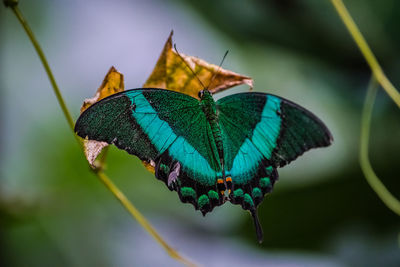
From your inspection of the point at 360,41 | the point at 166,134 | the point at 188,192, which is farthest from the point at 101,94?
the point at 360,41

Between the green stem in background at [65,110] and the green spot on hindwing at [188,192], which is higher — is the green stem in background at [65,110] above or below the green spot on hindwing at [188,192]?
above

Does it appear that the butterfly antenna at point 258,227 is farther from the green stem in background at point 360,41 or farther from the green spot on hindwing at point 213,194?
the green stem in background at point 360,41

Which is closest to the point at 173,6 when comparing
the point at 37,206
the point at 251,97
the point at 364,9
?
the point at 364,9

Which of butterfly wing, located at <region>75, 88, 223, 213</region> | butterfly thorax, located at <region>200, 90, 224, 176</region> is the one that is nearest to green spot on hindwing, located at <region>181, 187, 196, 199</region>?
butterfly wing, located at <region>75, 88, 223, 213</region>

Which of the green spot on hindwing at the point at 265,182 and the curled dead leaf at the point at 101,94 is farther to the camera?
the green spot on hindwing at the point at 265,182

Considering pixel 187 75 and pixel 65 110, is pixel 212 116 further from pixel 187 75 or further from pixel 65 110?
pixel 65 110

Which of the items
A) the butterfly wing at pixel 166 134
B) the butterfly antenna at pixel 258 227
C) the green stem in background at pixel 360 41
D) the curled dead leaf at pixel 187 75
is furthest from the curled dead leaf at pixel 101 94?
the green stem in background at pixel 360 41

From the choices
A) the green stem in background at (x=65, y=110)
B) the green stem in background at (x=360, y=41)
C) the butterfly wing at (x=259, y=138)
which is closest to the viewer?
the green stem in background at (x=65, y=110)

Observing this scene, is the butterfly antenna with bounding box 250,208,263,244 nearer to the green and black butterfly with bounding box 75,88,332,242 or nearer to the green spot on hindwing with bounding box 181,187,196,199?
the green and black butterfly with bounding box 75,88,332,242
